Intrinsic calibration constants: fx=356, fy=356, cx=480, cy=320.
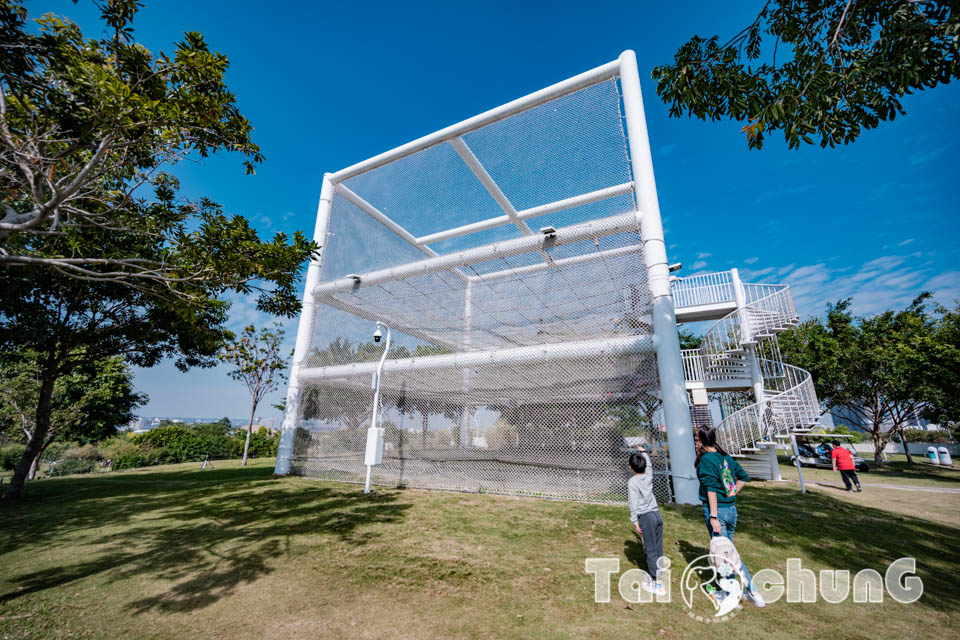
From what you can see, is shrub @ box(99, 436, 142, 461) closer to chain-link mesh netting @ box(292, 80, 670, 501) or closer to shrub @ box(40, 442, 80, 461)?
shrub @ box(40, 442, 80, 461)

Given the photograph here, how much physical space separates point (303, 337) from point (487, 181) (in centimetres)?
621

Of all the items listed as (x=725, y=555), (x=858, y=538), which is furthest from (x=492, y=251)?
(x=858, y=538)

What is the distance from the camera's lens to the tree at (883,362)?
472 inches

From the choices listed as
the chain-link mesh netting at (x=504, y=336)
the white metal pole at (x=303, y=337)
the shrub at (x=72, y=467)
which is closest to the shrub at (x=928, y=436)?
the chain-link mesh netting at (x=504, y=336)

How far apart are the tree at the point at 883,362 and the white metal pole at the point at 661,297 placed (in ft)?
42.7

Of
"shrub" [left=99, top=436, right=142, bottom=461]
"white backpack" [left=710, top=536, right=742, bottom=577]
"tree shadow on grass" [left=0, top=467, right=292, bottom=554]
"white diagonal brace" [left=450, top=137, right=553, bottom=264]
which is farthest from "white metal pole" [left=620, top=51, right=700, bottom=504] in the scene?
"shrub" [left=99, top=436, right=142, bottom=461]

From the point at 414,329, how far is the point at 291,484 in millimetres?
4251

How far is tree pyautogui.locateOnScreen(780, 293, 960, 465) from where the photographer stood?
472 inches

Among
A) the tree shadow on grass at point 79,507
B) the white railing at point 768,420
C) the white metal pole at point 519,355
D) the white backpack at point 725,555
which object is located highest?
the white metal pole at point 519,355

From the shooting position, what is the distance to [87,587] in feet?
9.38

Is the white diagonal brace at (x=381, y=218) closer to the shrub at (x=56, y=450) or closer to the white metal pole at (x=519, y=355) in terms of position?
the white metal pole at (x=519, y=355)

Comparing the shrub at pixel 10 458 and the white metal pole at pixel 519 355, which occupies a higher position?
the white metal pole at pixel 519 355

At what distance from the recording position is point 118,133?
344 centimetres

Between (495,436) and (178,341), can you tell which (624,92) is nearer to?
(495,436)
